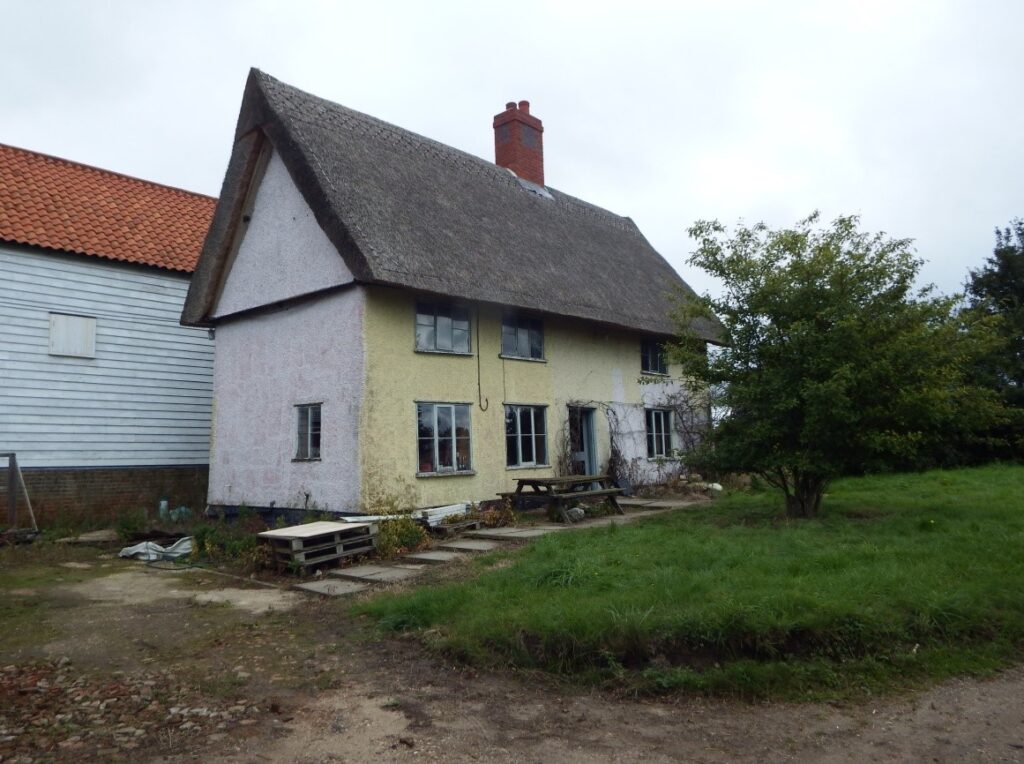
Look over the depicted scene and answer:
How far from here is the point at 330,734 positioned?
4.62 m

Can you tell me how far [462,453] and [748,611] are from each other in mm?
8351

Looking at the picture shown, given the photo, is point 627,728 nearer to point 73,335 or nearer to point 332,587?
point 332,587

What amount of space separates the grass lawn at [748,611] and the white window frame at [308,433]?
4986 mm

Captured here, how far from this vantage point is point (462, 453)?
13.6 metres

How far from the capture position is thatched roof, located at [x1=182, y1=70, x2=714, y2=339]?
12.5m

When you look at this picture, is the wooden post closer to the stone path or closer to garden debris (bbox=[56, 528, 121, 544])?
garden debris (bbox=[56, 528, 121, 544])

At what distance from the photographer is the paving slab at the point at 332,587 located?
8625 mm

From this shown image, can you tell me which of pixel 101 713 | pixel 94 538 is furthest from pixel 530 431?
pixel 101 713

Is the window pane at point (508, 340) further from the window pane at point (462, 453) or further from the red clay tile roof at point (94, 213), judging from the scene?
the red clay tile roof at point (94, 213)

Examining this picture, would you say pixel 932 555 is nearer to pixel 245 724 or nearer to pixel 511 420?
pixel 245 724

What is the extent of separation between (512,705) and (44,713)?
120 inches

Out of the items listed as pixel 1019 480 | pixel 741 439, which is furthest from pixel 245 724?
pixel 1019 480

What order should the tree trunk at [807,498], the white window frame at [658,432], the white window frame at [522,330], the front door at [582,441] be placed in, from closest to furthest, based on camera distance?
the tree trunk at [807,498] < the white window frame at [522,330] < the front door at [582,441] < the white window frame at [658,432]

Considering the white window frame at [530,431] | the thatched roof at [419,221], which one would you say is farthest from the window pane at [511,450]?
the thatched roof at [419,221]
